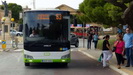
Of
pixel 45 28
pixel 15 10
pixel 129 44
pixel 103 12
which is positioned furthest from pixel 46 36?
pixel 15 10

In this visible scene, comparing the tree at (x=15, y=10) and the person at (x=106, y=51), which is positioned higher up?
the tree at (x=15, y=10)

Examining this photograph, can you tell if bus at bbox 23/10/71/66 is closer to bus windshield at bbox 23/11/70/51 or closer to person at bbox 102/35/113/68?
bus windshield at bbox 23/11/70/51

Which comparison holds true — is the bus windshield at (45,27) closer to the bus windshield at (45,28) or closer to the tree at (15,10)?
the bus windshield at (45,28)

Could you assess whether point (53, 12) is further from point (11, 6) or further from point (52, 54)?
point (11, 6)

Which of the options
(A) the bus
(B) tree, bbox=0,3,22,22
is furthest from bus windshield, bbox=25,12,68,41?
(B) tree, bbox=0,3,22,22

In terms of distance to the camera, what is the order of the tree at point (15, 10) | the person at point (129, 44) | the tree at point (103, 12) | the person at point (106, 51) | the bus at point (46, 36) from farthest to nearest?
the tree at point (15, 10) → the tree at point (103, 12) → the person at point (106, 51) → the bus at point (46, 36) → the person at point (129, 44)

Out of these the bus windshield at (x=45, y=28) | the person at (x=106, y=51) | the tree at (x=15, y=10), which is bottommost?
the person at (x=106, y=51)

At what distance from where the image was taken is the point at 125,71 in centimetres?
1384

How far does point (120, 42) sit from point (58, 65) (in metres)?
3.86

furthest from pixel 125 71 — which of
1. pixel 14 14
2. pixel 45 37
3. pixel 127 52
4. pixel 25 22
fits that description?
pixel 14 14

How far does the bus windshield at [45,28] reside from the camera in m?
15.1

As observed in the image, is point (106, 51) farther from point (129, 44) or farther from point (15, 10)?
point (15, 10)

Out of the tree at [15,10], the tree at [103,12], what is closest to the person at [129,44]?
the tree at [103,12]

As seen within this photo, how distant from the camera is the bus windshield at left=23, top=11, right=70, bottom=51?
15.1m
